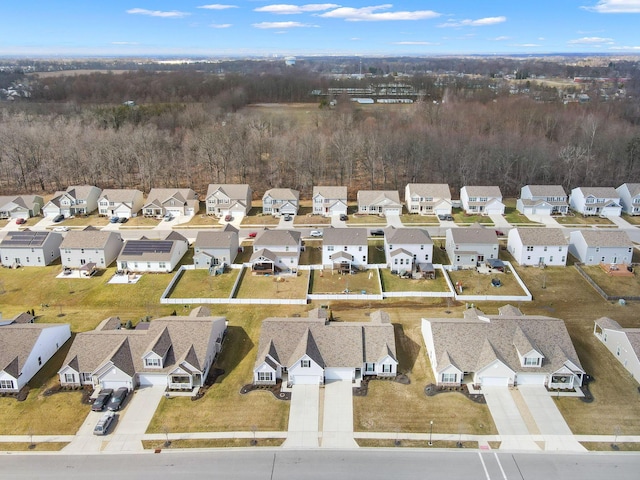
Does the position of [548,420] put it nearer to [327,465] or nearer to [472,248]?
[327,465]

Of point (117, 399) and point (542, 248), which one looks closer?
point (117, 399)

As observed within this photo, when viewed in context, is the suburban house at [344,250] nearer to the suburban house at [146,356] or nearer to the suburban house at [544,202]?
the suburban house at [146,356]

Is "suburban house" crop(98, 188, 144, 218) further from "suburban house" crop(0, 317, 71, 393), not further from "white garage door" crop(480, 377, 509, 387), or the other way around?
"white garage door" crop(480, 377, 509, 387)

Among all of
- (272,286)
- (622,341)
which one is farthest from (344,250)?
(622,341)

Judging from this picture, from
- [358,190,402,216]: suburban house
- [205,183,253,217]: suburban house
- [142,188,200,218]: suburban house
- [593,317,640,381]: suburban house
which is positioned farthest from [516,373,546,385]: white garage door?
[142,188,200,218]: suburban house

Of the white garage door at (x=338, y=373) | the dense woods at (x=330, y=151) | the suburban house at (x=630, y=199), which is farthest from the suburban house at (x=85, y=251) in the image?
the suburban house at (x=630, y=199)
